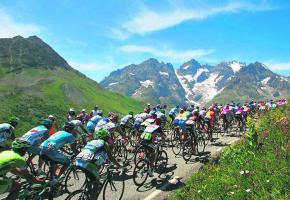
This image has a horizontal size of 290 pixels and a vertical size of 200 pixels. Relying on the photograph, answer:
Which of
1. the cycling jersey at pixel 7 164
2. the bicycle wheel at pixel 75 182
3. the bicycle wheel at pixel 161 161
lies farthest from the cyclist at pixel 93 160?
the bicycle wheel at pixel 161 161

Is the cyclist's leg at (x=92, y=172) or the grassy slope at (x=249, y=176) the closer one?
the grassy slope at (x=249, y=176)

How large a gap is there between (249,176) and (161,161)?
22.2 ft

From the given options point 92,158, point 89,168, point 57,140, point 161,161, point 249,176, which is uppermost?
point 57,140

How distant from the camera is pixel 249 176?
11.4m

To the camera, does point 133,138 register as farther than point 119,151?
Yes

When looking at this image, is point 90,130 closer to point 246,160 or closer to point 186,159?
point 186,159

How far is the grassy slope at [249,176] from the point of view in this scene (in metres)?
10.4

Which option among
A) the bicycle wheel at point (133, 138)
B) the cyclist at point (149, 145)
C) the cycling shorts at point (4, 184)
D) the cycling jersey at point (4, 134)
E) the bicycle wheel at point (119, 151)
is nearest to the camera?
the cycling shorts at point (4, 184)

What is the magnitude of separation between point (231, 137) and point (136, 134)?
26.4 ft

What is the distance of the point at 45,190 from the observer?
10508 mm

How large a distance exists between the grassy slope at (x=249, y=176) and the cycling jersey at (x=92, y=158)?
2.68m

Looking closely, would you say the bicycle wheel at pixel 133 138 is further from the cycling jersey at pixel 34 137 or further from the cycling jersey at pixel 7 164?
the cycling jersey at pixel 7 164

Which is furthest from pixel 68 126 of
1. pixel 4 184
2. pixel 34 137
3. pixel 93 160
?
pixel 4 184

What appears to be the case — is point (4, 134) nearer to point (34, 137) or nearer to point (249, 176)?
point (34, 137)
